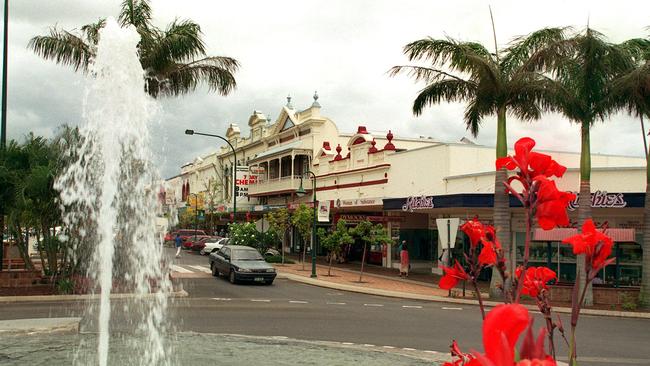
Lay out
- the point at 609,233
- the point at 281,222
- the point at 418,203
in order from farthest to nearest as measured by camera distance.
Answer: the point at 281,222 → the point at 418,203 → the point at 609,233

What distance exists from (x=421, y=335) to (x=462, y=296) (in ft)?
32.2

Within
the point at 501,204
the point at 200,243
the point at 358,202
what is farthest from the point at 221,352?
the point at 200,243

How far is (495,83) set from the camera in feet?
69.8

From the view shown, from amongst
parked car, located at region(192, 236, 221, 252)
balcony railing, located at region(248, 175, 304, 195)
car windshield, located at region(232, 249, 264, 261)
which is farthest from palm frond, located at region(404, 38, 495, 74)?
parked car, located at region(192, 236, 221, 252)

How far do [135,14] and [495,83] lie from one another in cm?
1347

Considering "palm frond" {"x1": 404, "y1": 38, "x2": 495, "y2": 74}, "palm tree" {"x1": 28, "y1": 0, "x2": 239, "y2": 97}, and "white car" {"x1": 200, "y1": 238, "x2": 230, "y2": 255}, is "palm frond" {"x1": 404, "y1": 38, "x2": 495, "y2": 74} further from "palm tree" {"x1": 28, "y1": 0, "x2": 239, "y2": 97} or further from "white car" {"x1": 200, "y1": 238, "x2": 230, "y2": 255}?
"white car" {"x1": 200, "y1": 238, "x2": 230, "y2": 255}

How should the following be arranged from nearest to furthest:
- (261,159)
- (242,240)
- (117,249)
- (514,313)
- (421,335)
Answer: (514,313), (421,335), (117,249), (242,240), (261,159)

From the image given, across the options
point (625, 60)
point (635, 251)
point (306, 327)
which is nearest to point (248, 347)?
point (306, 327)

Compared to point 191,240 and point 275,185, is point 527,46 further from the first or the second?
point 191,240

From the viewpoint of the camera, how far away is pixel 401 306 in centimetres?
1997

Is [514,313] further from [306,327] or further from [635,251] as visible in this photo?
[635,251]

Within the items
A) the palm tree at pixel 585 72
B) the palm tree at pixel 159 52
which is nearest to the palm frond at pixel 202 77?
the palm tree at pixel 159 52

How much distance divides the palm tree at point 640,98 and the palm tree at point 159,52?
1386 centimetres

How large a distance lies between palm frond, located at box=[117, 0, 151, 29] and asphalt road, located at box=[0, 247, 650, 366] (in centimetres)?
1017
